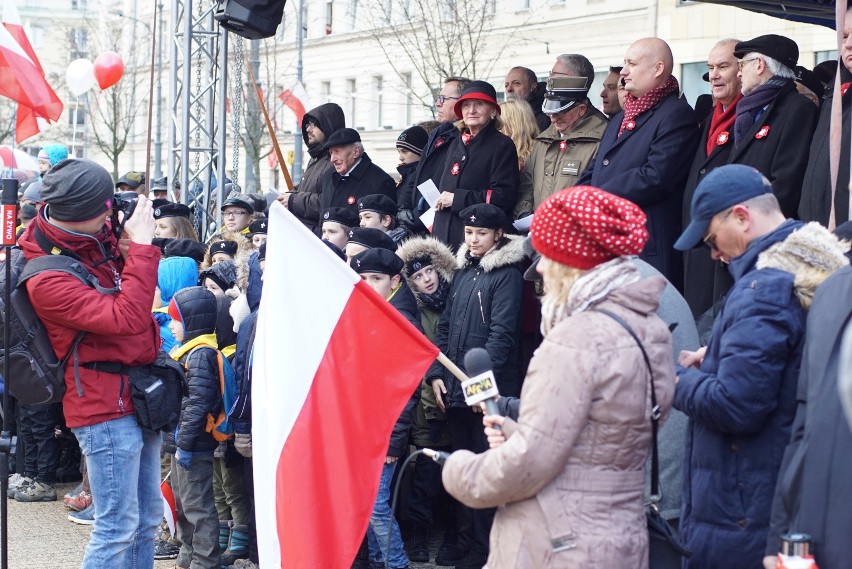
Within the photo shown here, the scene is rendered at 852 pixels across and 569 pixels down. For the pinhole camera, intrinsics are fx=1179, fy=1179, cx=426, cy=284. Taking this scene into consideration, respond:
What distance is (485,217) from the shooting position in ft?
22.5

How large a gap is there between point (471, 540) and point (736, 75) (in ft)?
10.1

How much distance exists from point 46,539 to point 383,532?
254 centimetres

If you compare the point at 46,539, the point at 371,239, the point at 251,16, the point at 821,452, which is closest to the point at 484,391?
the point at 821,452

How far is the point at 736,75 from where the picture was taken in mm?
6613

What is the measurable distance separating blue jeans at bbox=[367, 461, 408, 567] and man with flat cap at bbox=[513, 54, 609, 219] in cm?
201

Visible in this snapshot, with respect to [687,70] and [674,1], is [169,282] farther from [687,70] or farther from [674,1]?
[674,1]

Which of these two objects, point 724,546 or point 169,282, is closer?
point 724,546

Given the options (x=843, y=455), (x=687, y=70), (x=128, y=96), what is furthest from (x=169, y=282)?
(x=128, y=96)

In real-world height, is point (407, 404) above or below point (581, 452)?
below

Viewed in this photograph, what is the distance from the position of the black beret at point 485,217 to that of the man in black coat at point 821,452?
3438mm

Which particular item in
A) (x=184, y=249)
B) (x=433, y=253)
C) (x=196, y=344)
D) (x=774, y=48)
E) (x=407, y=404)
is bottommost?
(x=407, y=404)

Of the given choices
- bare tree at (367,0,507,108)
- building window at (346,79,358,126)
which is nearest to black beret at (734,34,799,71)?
bare tree at (367,0,507,108)

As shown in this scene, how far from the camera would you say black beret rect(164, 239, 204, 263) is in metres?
9.12

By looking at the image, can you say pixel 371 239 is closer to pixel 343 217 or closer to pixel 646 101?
pixel 343 217
